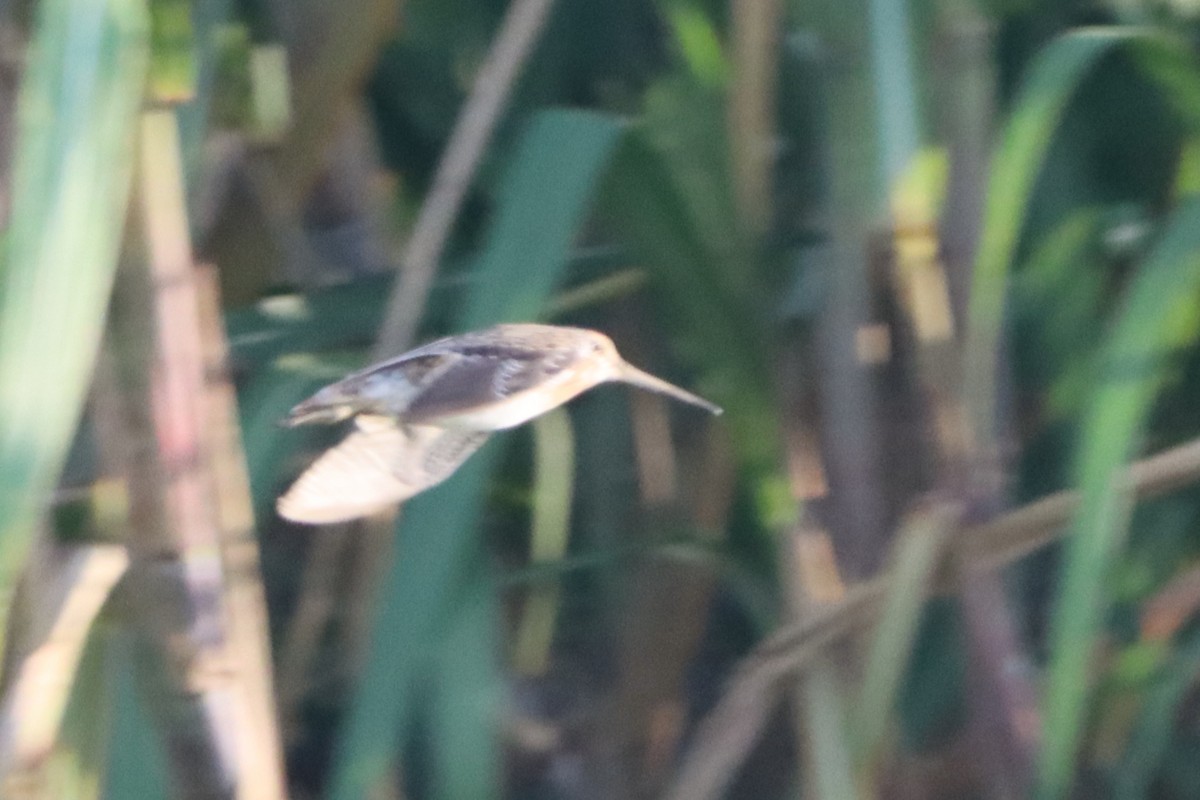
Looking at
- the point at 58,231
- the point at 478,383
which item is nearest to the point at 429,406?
the point at 478,383

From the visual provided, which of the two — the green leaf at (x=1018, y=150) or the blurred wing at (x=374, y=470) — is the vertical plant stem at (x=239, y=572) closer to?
the blurred wing at (x=374, y=470)

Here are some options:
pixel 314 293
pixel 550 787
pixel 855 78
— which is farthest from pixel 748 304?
pixel 550 787

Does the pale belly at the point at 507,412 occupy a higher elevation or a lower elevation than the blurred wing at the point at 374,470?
higher

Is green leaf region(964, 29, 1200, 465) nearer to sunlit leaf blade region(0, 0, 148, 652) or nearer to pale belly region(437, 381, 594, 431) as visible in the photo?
pale belly region(437, 381, 594, 431)

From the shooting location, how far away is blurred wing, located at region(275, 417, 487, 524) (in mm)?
536

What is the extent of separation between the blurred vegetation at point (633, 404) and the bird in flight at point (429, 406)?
31 millimetres

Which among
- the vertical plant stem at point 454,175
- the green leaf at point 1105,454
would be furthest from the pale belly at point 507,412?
the green leaf at point 1105,454

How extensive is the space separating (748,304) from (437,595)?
0.20 m

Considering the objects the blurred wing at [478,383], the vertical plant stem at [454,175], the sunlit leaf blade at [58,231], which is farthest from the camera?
the vertical plant stem at [454,175]

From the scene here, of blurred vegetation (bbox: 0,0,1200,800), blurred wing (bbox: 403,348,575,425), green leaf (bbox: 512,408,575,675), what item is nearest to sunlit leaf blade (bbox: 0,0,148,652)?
blurred vegetation (bbox: 0,0,1200,800)

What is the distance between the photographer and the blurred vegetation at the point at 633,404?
0.60 meters

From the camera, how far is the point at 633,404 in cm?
85

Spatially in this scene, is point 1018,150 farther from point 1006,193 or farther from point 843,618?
point 843,618

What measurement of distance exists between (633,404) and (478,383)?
0.24m
